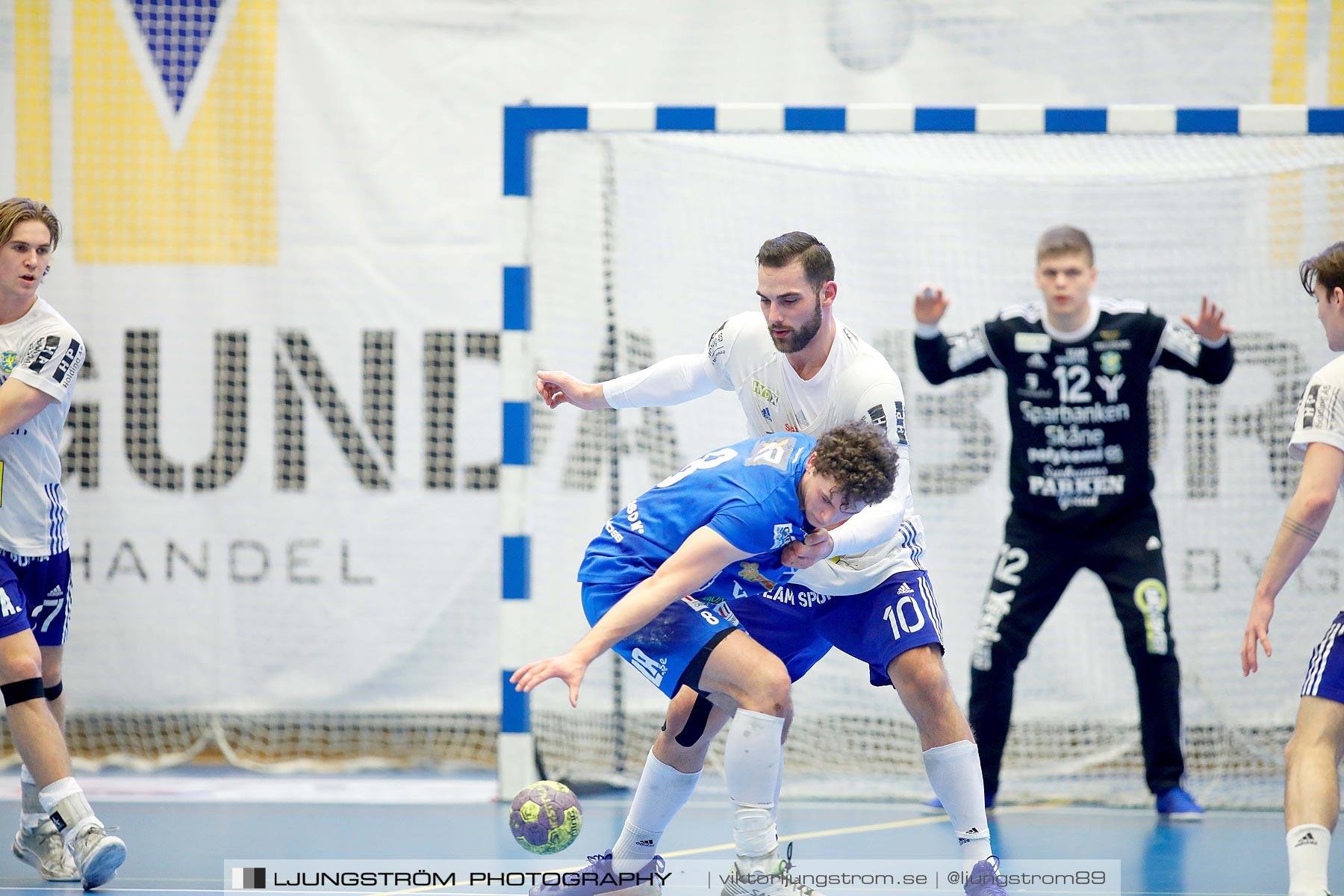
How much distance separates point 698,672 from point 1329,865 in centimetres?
274

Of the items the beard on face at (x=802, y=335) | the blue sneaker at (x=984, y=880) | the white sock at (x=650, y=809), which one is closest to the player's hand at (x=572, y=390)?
the beard on face at (x=802, y=335)

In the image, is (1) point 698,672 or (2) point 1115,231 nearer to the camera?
(1) point 698,672

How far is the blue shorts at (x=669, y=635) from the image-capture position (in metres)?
4.10

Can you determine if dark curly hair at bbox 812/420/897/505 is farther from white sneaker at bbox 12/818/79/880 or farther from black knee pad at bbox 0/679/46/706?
white sneaker at bbox 12/818/79/880

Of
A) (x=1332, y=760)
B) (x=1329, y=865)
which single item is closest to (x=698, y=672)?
(x=1332, y=760)

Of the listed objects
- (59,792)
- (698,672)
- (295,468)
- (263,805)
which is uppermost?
(295,468)

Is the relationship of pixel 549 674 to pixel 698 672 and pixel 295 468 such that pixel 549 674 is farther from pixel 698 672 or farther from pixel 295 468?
pixel 295 468

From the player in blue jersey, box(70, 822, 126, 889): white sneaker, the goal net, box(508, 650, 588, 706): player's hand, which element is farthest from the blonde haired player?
box(70, 822, 126, 889): white sneaker

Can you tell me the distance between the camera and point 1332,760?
3887 mm

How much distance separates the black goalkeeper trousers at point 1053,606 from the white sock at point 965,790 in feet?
5.82

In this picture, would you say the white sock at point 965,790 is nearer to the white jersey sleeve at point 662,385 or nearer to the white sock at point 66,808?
the white jersey sleeve at point 662,385

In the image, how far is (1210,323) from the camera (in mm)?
5887

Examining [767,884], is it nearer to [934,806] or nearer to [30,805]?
[934,806]

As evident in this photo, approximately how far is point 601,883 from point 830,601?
120 centimetres
